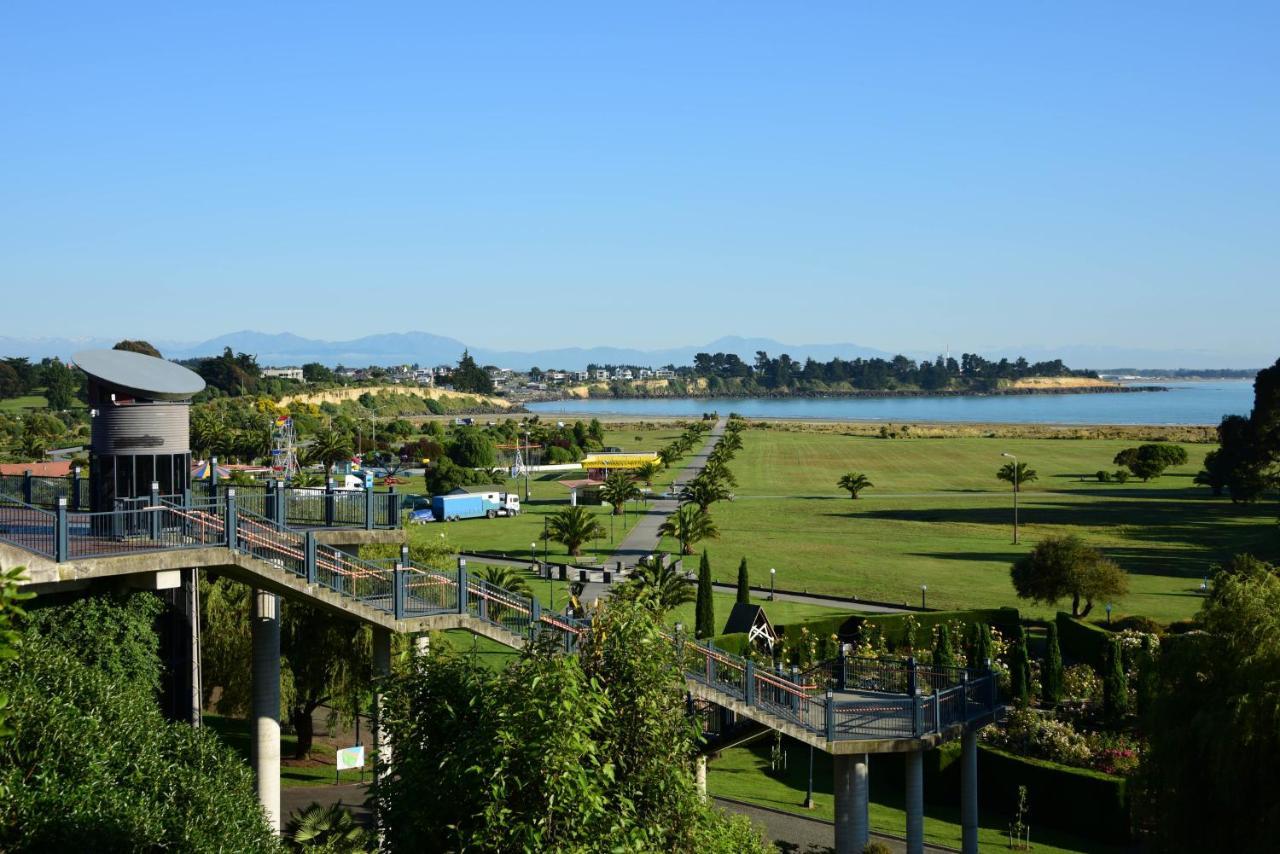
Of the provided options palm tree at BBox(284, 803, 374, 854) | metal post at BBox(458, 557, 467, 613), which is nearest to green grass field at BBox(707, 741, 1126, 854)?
metal post at BBox(458, 557, 467, 613)

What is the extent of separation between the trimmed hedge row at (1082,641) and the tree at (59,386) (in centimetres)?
14289

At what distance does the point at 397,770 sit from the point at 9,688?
598cm

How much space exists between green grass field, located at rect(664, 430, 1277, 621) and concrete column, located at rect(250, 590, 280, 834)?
36.4 m

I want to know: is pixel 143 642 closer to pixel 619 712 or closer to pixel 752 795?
pixel 619 712

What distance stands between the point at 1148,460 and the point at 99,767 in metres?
117

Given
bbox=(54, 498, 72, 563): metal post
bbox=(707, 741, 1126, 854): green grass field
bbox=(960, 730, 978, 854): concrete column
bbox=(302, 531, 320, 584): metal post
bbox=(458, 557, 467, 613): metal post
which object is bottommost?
bbox=(707, 741, 1126, 854): green grass field

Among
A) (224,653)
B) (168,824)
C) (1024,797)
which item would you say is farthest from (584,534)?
(168,824)

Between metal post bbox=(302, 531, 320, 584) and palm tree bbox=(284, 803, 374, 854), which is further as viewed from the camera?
metal post bbox=(302, 531, 320, 584)

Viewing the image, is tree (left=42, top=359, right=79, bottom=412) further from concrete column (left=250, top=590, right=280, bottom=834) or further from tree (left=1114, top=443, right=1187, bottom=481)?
concrete column (left=250, top=590, right=280, bottom=834)

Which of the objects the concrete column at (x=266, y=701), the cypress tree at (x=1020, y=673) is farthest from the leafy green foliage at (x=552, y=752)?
the cypress tree at (x=1020, y=673)

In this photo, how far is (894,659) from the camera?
3672cm

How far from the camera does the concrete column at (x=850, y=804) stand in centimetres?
2919

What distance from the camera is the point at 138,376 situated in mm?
24562

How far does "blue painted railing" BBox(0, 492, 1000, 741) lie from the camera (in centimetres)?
2219
